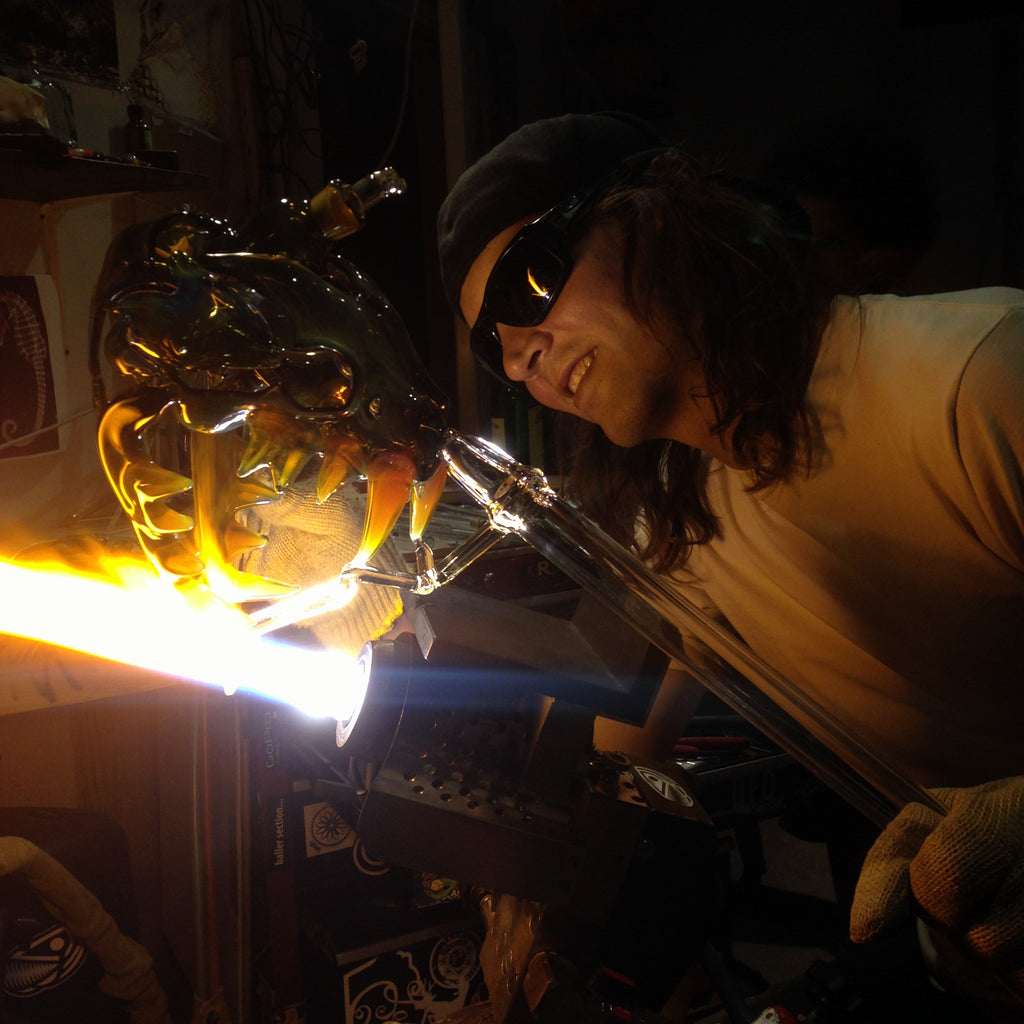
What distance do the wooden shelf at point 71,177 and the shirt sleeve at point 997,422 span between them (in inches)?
56.6

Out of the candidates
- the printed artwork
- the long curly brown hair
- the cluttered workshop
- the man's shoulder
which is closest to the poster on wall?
the cluttered workshop

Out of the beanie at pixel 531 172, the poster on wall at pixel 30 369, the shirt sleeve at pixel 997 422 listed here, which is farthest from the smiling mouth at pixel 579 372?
the poster on wall at pixel 30 369

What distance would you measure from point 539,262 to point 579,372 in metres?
0.15

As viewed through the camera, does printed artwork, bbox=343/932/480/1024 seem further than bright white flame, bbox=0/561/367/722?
Yes

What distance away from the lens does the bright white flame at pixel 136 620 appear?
0.55m

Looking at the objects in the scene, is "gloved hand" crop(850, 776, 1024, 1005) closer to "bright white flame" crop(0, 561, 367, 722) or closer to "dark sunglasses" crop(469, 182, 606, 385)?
"bright white flame" crop(0, 561, 367, 722)

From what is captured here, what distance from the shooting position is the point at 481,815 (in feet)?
2.35

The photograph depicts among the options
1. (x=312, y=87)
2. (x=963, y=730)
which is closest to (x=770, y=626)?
(x=963, y=730)

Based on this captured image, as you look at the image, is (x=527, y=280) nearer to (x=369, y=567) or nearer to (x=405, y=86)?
(x=369, y=567)

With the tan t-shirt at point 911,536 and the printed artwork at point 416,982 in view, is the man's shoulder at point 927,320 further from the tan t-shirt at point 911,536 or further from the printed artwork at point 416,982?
the printed artwork at point 416,982

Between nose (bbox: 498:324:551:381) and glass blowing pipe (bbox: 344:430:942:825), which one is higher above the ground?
nose (bbox: 498:324:551:381)

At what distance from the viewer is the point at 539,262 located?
0.93 m

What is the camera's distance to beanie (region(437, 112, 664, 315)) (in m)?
0.96

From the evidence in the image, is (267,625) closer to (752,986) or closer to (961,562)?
(961,562)
